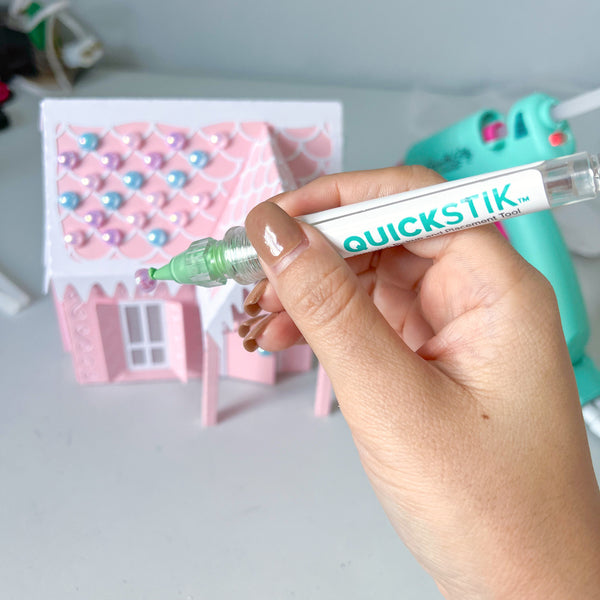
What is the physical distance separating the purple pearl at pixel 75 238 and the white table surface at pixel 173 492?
194 mm

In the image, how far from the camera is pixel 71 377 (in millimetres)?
766

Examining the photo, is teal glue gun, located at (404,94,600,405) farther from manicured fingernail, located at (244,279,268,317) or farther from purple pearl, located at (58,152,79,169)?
purple pearl, located at (58,152,79,169)

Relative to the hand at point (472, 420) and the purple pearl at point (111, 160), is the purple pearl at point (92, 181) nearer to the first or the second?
the purple pearl at point (111, 160)

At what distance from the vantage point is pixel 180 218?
2.18 feet

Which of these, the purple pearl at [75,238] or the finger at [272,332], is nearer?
the finger at [272,332]

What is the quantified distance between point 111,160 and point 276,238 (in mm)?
326

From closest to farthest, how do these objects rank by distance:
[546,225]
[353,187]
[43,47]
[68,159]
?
[353,187] → [68,159] → [546,225] → [43,47]

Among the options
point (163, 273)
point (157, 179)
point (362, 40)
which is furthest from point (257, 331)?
point (362, 40)

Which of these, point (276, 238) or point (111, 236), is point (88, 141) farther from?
point (276, 238)

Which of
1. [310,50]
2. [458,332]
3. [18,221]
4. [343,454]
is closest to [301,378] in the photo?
[343,454]

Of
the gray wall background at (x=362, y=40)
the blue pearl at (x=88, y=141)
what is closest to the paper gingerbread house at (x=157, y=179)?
the blue pearl at (x=88, y=141)

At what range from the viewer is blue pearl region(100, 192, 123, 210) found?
0.65m

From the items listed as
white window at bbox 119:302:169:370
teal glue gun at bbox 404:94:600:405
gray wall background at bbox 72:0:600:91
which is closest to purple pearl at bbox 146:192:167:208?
white window at bbox 119:302:169:370

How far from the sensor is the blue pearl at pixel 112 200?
2.14 feet
